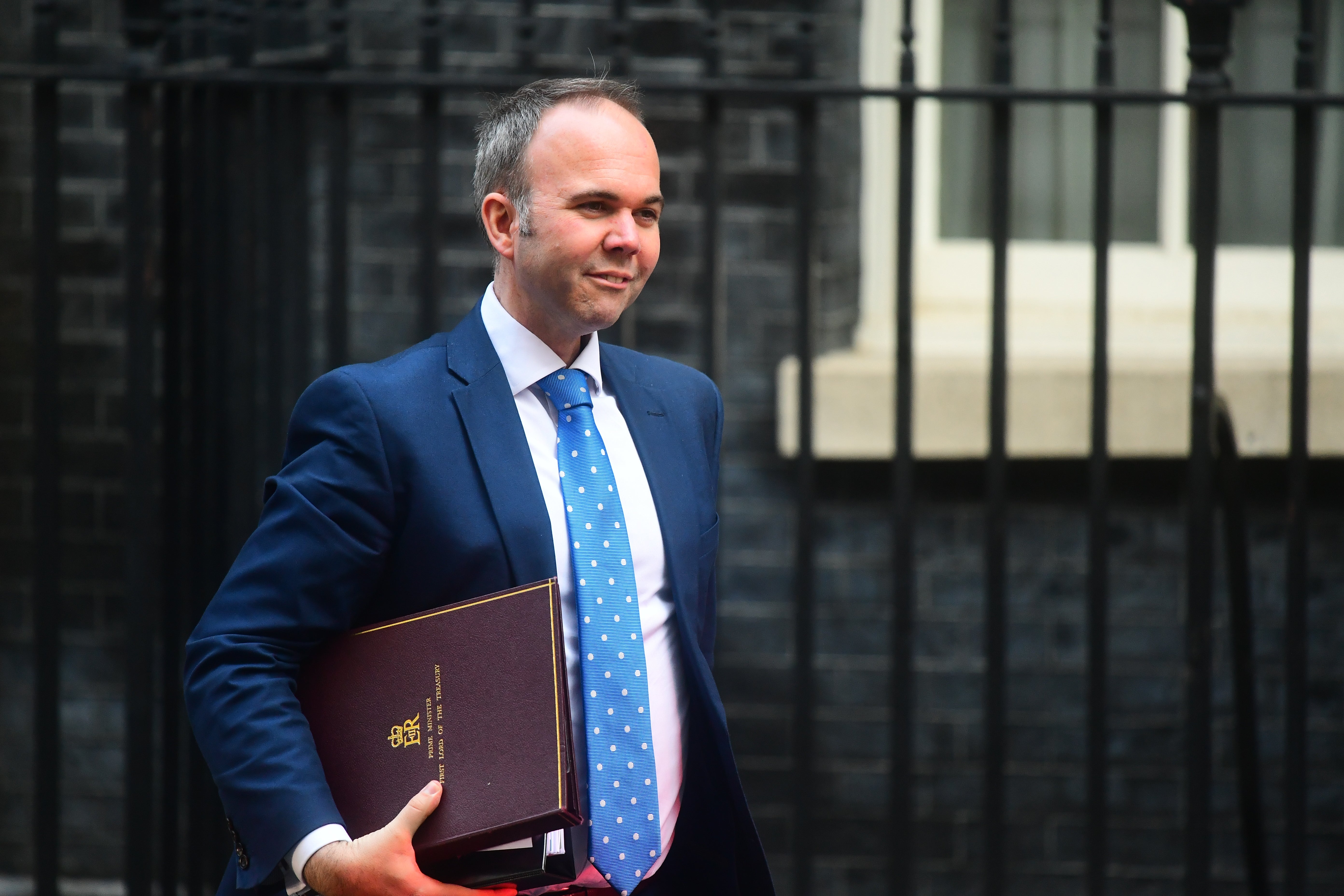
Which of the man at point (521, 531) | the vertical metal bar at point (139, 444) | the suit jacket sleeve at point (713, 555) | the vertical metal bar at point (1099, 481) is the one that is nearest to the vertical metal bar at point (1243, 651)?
the vertical metal bar at point (1099, 481)

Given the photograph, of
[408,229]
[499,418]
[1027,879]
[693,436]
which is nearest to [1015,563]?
[1027,879]

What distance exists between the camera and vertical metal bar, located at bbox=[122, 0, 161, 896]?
2984 mm

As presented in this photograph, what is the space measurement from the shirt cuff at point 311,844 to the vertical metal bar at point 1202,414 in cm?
177

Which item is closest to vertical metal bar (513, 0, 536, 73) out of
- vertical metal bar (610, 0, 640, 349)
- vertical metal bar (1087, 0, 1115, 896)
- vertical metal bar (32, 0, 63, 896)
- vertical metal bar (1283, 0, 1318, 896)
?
vertical metal bar (610, 0, 640, 349)

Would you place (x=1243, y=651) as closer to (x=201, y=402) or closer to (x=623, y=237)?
(x=623, y=237)

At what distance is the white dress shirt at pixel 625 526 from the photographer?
1999 millimetres

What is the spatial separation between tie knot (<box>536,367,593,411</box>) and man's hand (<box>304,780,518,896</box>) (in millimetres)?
578

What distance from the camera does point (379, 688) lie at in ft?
6.22

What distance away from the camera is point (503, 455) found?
6.55 feet

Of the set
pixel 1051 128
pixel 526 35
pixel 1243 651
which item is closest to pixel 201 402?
pixel 526 35

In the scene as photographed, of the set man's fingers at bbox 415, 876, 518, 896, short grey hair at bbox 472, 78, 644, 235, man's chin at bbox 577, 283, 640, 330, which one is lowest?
man's fingers at bbox 415, 876, 518, 896

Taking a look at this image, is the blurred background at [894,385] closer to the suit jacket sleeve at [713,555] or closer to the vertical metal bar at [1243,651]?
the vertical metal bar at [1243,651]

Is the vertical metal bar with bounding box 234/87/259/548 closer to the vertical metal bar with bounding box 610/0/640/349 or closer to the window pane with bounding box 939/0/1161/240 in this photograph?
the vertical metal bar with bounding box 610/0/640/349

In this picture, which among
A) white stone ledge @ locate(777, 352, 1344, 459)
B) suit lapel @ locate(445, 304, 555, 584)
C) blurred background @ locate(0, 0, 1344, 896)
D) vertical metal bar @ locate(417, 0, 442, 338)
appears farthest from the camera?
blurred background @ locate(0, 0, 1344, 896)
